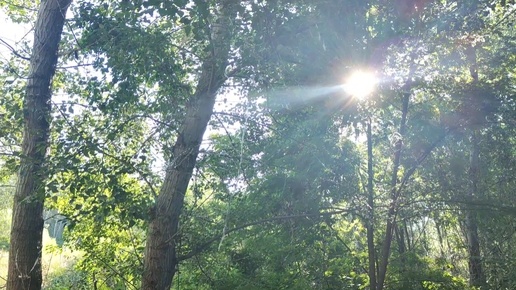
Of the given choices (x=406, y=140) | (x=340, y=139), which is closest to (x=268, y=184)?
(x=340, y=139)

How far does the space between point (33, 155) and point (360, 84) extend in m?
2.40

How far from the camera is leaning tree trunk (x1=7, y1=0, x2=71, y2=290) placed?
292 centimetres

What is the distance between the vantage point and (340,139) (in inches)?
161

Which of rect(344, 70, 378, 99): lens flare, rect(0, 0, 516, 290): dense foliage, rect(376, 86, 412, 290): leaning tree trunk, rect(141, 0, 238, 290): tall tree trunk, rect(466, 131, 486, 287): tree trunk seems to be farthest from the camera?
rect(466, 131, 486, 287): tree trunk

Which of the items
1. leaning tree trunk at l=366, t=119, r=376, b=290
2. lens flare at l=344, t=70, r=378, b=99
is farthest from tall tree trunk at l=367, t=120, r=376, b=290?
lens flare at l=344, t=70, r=378, b=99

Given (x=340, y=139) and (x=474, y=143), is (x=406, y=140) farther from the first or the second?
(x=474, y=143)

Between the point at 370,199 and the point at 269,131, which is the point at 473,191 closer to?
the point at 370,199

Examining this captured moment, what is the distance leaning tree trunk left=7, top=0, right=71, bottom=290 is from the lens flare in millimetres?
2139

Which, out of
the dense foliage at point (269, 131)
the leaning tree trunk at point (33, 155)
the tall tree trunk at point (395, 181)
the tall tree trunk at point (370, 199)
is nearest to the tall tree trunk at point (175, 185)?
the dense foliage at point (269, 131)

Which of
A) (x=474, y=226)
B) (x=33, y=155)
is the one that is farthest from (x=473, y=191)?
(x=33, y=155)

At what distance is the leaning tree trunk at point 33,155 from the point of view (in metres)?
2.92

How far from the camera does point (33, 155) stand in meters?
2.95

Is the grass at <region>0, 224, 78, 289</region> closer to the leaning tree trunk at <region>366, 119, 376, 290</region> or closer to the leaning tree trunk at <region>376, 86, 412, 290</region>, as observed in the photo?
the leaning tree trunk at <region>366, 119, 376, 290</region>

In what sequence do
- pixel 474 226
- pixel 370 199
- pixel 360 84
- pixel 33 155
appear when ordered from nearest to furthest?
pixel 33 155, pixel 360 84, pixel 370 199, pixel 474 226
